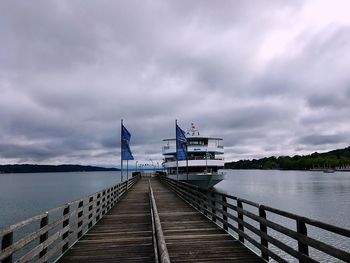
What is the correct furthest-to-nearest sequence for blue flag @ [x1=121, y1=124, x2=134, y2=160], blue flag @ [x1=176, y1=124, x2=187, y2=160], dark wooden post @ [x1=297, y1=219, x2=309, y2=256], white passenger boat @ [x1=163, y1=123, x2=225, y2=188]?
white passenger boat @ [x1=163, y1=123, x2=225, y2=188]
blue flag @ [x1=176, y1=124, x2=187, y2=160]
blue flag @ [x1=121, y1=124, x2=134, y2=160]
dark wooden post @ [x1=297, y1=219, x2=309, y2=256]

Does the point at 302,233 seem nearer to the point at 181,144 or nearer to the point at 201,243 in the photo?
the point at 201,243

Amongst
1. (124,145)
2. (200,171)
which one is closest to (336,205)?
(200,171)

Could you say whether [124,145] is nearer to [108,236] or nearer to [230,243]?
[108,236]

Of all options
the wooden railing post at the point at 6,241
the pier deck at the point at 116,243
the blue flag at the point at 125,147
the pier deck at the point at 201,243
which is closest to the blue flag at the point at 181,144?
the blue flag at the point at 125,147

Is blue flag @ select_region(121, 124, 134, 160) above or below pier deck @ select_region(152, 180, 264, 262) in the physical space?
above

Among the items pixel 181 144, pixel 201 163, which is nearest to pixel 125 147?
pixel 181 144

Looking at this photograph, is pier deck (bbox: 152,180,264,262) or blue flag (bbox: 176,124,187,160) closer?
pier deck (bbox: 152,180,264,262)

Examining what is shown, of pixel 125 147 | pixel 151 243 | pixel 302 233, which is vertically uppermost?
pixel 125 147

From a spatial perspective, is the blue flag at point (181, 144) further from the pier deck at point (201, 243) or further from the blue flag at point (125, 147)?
the pier deck at point (201, 243)

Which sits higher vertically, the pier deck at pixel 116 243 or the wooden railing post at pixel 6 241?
the wooden railing post at pixel 6 241

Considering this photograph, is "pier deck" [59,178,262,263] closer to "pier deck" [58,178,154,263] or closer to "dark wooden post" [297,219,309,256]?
"pier deck" [58,178,154,263]

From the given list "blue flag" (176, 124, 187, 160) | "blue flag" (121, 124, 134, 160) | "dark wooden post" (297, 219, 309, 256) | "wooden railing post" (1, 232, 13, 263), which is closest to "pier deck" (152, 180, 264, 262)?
"dark wooden post" (297, 219, 309, 256)

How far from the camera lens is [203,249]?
859 cm

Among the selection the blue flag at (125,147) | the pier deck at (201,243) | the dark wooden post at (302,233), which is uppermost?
the blue flag at (125,147)
